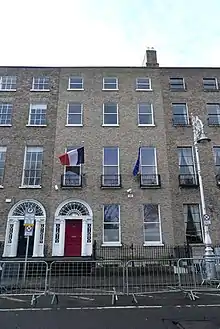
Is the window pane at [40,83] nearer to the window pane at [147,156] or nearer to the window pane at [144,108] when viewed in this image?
the window pane at [144,108]

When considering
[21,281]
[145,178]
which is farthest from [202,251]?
[21,281]

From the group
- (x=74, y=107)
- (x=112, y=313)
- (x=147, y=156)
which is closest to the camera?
(x=112, y=313)

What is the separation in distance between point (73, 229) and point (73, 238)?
0.59 metres

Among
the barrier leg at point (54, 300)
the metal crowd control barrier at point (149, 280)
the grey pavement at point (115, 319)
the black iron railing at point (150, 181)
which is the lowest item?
the grey pavement at point (115, 319)

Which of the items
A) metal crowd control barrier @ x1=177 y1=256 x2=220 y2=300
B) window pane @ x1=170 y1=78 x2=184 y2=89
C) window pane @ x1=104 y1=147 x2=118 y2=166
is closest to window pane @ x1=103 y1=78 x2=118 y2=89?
window pane @ x1=170 y1=78 x2=184 y2=89

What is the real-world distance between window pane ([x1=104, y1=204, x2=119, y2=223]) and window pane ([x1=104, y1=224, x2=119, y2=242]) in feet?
1.11

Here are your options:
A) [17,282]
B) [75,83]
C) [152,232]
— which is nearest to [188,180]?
[152,232]

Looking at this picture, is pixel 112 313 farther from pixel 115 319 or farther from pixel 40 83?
pixel 40 83

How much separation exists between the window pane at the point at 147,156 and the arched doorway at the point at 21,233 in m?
7.97

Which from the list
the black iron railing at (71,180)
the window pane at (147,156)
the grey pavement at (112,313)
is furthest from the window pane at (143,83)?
the grey pavement at (112,313)

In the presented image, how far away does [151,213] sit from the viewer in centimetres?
1883

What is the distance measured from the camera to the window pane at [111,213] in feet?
60.9

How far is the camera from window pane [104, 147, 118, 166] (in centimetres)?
2016

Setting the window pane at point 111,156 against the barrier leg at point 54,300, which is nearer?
the barrier leg at point 54,300
